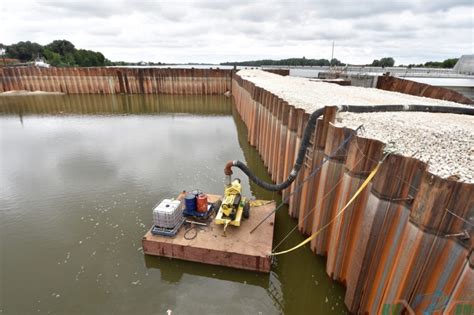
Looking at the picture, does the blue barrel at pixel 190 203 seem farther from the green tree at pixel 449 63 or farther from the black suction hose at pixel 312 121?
the green tree at pixel 449 63

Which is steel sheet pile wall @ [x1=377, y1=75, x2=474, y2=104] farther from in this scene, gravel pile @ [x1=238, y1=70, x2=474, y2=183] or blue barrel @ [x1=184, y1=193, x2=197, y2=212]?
blue barrel @ [x1=184, y1=193, x2=197, y2=212]

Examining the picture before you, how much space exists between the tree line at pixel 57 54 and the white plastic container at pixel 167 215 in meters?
130

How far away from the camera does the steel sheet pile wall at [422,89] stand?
1634 cm

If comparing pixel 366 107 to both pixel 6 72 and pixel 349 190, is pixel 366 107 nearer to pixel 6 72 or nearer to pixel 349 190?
pixel 349 190

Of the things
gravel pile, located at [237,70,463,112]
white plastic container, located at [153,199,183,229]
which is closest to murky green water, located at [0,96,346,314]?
white plastic container, located at [153,199,183,229]

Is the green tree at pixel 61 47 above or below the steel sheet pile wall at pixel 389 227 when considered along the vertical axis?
above

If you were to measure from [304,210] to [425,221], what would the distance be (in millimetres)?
4638

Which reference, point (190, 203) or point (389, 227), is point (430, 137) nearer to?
point (389, 227)

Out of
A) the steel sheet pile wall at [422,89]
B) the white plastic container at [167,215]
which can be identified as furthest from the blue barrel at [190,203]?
the steel sheet pile wall at [422,89]

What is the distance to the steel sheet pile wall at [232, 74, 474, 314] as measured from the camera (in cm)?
374

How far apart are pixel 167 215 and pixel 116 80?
48.3 m

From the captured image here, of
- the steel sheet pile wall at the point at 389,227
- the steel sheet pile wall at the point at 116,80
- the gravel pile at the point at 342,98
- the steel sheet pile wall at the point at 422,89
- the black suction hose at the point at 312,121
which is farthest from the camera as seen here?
the steel sheet pile wall at the point at 116,80

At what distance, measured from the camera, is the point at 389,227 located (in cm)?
491

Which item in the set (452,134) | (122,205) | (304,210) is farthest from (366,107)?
(122,205)
